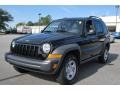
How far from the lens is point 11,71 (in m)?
7.11

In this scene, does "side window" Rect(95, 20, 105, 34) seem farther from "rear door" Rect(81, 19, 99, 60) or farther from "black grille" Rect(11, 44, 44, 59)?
"black grille" Rect(11, 44, 44, 59)

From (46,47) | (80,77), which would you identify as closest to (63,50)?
(46,47)

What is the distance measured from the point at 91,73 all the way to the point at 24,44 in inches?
104

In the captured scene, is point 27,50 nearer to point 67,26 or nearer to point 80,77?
point 67,26

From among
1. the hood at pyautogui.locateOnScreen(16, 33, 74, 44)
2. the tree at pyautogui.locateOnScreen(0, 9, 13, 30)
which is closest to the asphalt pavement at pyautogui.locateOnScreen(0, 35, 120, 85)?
the hood at pyautogui.locateOnScreen(16, 33, 74, 44)

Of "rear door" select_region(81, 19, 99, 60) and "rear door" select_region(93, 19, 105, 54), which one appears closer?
"rear door" select_region(81, 19, 99, 60)

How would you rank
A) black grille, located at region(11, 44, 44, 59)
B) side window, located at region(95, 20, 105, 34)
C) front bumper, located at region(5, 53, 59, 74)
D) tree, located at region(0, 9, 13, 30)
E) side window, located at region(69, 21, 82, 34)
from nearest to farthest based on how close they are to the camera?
front bumper, located at region(5, 53, 59, 74) → black grille, located at region(11, 44, 44, 59) → side window, located at region(69, 21, 82, 34) → side window, located at region(95, 20, 105, 34) → tree, located at region(0, 9, 13, 30)

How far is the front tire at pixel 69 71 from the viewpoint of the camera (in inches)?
220

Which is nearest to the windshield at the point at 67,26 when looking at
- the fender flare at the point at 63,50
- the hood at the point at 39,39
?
the hood at the point at 39,39

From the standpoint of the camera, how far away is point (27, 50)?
18.8ft

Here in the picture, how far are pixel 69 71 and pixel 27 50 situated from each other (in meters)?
1.29

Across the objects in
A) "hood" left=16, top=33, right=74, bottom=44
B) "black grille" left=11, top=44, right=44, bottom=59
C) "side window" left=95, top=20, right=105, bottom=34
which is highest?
"side window" left=95, top=20, right=105, bottom=34

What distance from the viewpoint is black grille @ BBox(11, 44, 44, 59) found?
18.1 feet
